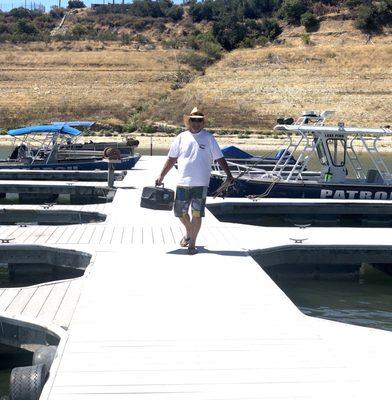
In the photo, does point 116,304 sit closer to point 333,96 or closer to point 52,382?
point 52,382

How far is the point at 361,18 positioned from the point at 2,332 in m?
80.8

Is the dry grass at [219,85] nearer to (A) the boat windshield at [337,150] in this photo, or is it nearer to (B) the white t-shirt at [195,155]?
(A) the boat windshield at [337,150]

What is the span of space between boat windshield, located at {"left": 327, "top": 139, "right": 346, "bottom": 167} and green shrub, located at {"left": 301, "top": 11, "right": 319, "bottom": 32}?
71543mm

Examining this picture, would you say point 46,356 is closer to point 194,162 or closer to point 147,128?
Answer: point 194,162

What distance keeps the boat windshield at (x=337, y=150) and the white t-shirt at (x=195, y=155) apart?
8375mm

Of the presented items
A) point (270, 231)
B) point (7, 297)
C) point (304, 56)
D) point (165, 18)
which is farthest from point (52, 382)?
point (165, 18)

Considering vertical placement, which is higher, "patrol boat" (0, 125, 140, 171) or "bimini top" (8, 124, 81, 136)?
"bimini top" (8, 124, 81, 136)

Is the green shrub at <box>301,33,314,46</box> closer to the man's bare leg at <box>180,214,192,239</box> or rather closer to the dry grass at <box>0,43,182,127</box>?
the dry grass at <box>0,43,182,127</box>

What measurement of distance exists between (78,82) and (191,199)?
6502cm

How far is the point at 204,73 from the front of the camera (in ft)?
248

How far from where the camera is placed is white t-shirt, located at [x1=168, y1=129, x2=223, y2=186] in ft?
33.6

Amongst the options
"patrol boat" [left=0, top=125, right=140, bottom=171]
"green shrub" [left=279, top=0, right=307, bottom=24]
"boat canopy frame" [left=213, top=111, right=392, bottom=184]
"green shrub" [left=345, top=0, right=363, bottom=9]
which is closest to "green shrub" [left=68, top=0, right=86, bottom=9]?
"green shrub" [left=279, top=0, right=307, bottom=24]

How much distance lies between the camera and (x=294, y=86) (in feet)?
219

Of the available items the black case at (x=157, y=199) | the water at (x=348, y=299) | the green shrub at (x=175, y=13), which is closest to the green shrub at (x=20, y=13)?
the green shrub at (x=175, y=13)
